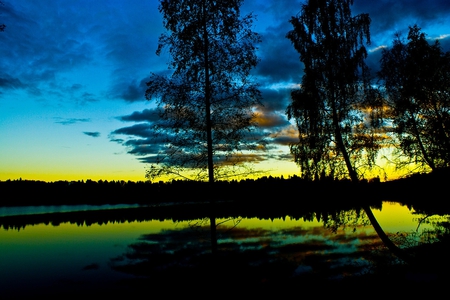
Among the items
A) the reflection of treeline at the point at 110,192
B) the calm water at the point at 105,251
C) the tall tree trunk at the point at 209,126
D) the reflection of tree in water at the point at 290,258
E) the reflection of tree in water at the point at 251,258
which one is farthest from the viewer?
the reflection of treeline at the point at 110,192

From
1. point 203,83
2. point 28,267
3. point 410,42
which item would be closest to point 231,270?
point 203,83

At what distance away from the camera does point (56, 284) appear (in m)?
19.8

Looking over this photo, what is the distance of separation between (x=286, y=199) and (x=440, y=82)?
369ft

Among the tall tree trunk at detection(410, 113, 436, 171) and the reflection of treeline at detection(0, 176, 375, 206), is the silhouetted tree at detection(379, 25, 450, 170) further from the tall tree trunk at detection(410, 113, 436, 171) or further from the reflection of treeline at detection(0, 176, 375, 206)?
the reflection of treeline at detection(0, 176, 375, 206)

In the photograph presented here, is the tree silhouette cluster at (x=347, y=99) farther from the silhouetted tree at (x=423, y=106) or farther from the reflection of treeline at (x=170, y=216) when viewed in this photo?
the reflection of treeline at (x=170, y=216)

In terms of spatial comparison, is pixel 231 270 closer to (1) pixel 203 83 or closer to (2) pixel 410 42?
(1) pixel 203 83

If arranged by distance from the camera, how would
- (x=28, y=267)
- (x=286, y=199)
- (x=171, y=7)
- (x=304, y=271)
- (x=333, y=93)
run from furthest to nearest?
1. (x=286, y=199)
2. (x=28, y=267)
3. (x=304, y=271)
4. (x=333, y=93)
5. (x=171, y=7)

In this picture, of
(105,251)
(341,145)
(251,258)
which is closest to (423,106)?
(341,145)

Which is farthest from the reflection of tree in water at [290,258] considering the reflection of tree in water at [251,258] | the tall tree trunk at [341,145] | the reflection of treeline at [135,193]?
the reflection of treeline at [135,193]

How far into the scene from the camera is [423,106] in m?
16.5

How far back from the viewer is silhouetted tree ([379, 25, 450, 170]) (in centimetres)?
1527

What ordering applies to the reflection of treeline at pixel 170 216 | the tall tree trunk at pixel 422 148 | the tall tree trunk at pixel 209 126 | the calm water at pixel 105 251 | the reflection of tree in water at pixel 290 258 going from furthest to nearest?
the reflection of treeline at pixel 170 216, the calm water at pixel 105 251, the tall tree trunk at pixel 422 148, the reflection of tree in water at pixel 290 258, the tall tree trunk at pixel 209 126

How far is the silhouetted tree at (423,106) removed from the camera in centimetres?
1527

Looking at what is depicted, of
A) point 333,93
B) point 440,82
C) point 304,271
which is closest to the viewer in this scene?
point 333,93
